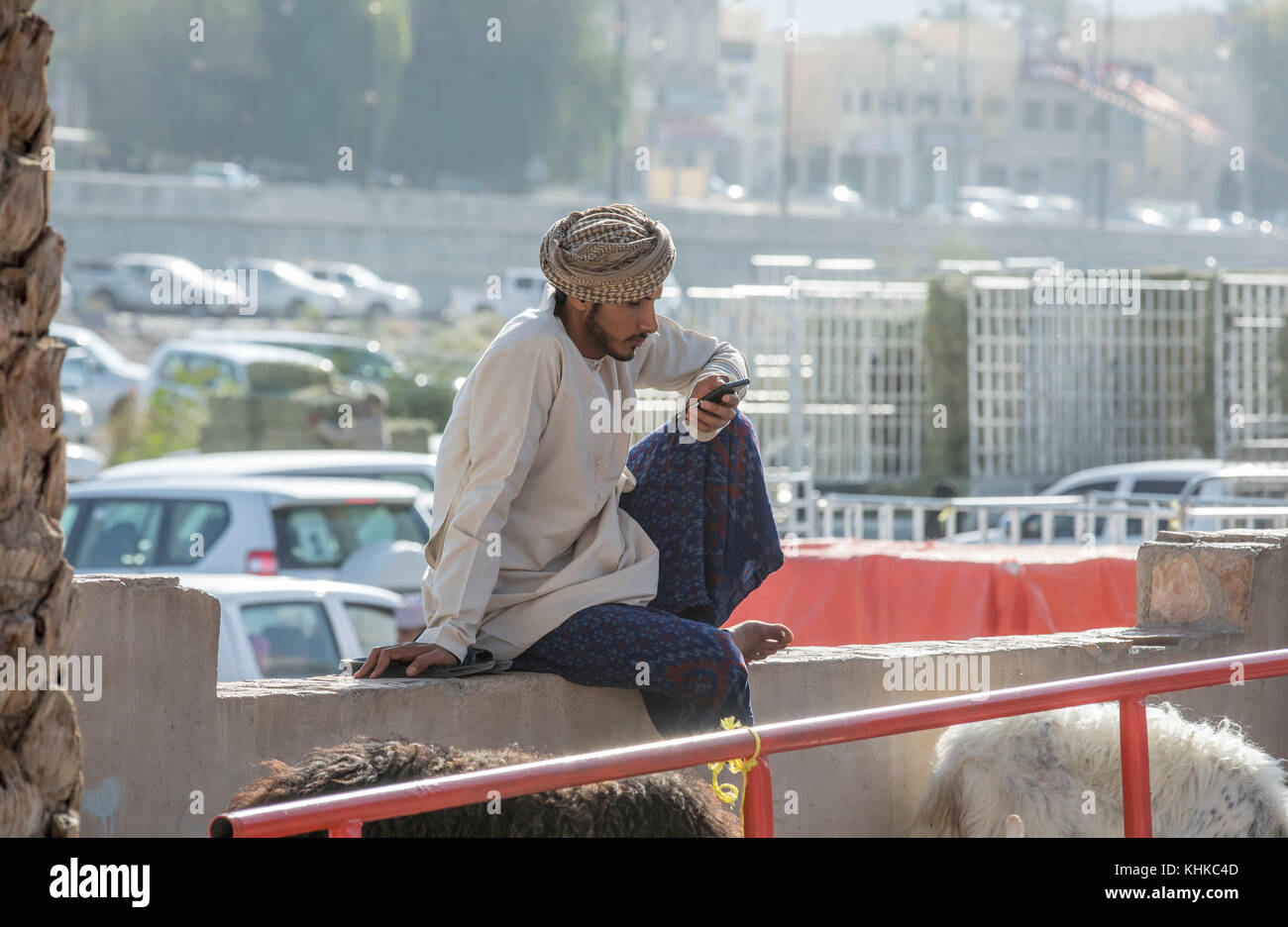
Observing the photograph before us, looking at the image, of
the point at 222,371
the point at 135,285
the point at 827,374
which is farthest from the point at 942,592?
the point at 135,285

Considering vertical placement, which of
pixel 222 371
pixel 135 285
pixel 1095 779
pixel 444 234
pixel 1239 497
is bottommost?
pixel 1095 779

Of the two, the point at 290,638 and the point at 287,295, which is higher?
the point at 287,295

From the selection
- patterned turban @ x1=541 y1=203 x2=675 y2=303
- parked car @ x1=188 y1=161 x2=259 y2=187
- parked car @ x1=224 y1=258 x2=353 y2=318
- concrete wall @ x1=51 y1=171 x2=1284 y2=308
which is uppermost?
parked car @ x1=188 y1=161 x2=259 y2=187

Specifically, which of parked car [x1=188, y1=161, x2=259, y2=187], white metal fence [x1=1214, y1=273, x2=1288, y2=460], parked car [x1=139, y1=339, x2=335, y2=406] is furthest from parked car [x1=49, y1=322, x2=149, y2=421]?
parked car [x1=188, y1=161, x2=259, y2=187]

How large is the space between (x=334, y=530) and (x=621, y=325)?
6.15m

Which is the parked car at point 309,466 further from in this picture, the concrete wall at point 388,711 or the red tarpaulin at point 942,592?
the concrete wall at point 388,711

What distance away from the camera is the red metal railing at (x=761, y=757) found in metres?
1.93

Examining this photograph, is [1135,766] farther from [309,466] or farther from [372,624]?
[309,466]

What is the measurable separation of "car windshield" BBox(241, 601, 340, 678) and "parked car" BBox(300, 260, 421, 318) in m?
36.4

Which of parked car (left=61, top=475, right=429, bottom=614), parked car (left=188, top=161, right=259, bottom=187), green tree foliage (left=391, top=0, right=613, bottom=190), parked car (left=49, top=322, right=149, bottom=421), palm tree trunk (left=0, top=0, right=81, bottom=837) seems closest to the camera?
palm tree trunk (left=0, top=0, right=81, bottom=837)

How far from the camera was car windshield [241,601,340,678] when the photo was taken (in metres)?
7.36

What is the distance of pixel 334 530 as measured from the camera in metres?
9.46

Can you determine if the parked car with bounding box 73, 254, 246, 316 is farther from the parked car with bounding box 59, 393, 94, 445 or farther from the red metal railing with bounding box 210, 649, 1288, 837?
the red metal railing with bounding box 210, 649, 1288, 837

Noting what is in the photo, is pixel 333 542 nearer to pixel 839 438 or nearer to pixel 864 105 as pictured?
pixel 839 438
